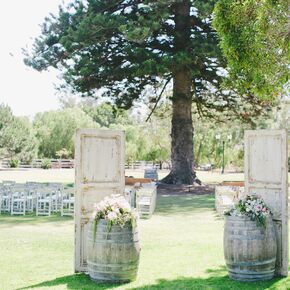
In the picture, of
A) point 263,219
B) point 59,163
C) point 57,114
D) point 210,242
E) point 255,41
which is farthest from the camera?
point 57,114

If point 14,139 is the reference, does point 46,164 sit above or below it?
below

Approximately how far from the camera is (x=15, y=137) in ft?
188

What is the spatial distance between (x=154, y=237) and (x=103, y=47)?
1538 centimetres

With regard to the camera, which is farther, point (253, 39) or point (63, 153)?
point (63, 153)

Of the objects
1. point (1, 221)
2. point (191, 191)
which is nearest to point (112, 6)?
point (191, 191)

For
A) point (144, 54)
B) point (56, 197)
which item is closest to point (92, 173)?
point (56, 197)

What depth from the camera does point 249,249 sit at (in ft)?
22.2

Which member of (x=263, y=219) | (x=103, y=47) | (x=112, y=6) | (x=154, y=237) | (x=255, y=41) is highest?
(x=112, y=6)

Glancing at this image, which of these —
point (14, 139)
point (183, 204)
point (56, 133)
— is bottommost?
point (183, 204)

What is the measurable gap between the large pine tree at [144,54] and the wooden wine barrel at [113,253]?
1452 centimetres

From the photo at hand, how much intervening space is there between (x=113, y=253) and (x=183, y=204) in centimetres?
1192

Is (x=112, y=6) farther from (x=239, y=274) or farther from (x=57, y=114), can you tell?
(x=57, y=114)

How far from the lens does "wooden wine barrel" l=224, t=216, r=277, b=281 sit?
22.2ft

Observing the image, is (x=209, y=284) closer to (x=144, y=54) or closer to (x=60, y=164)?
(x=144, y=54)
